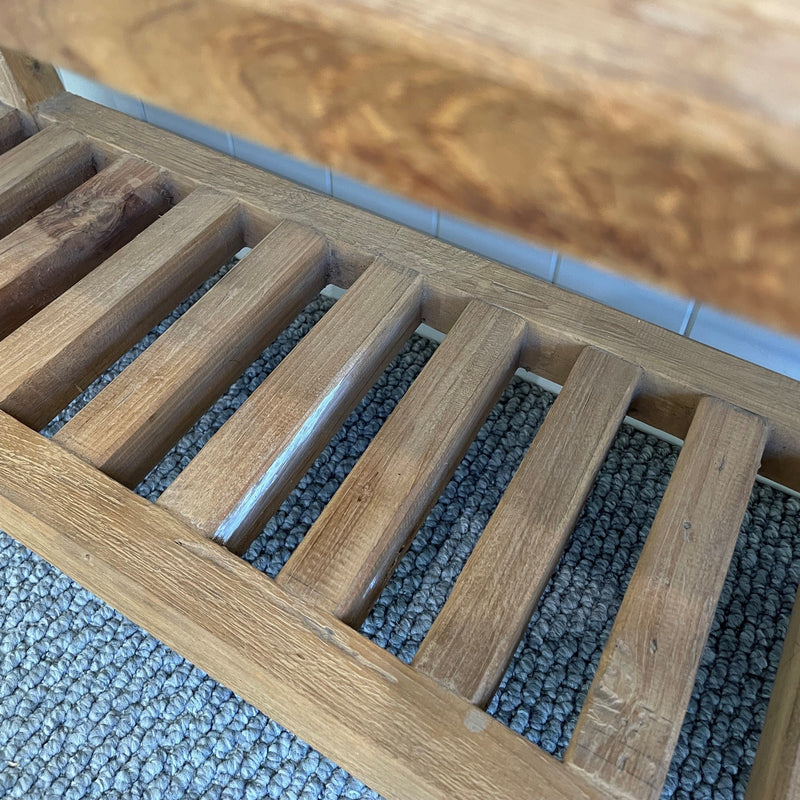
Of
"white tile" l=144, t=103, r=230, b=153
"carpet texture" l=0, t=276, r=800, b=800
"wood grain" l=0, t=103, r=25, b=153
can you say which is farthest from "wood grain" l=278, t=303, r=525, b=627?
"wood grain" l=0, t=103, r=25, b=153

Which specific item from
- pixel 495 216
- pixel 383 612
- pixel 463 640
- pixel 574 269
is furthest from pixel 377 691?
pixel 574 269

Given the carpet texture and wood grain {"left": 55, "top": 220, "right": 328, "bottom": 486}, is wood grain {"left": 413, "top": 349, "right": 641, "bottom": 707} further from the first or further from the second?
wood grain {"left": 55, "top": 220, "right": 328, "bottom": 486}

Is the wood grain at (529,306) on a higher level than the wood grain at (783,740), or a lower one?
higher

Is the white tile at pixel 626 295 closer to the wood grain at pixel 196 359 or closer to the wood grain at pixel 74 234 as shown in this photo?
the wood grain at pixel 196 359

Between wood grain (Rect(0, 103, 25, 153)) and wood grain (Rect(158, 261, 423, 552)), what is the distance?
1.59 ft

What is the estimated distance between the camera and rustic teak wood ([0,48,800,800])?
45 centimetres

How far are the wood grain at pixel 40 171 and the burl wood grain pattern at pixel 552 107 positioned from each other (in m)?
0.64

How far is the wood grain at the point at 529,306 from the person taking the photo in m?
0.61

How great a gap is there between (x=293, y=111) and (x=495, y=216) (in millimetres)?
62

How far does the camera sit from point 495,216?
0.18 m

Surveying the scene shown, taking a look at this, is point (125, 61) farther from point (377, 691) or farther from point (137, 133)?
point (137, 133)

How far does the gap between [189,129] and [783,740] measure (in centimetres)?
88

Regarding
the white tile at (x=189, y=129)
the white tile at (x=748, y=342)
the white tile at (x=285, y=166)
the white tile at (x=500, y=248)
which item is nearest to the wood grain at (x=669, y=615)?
the white tile at (x=748, y=342)

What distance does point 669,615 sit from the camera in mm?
486
